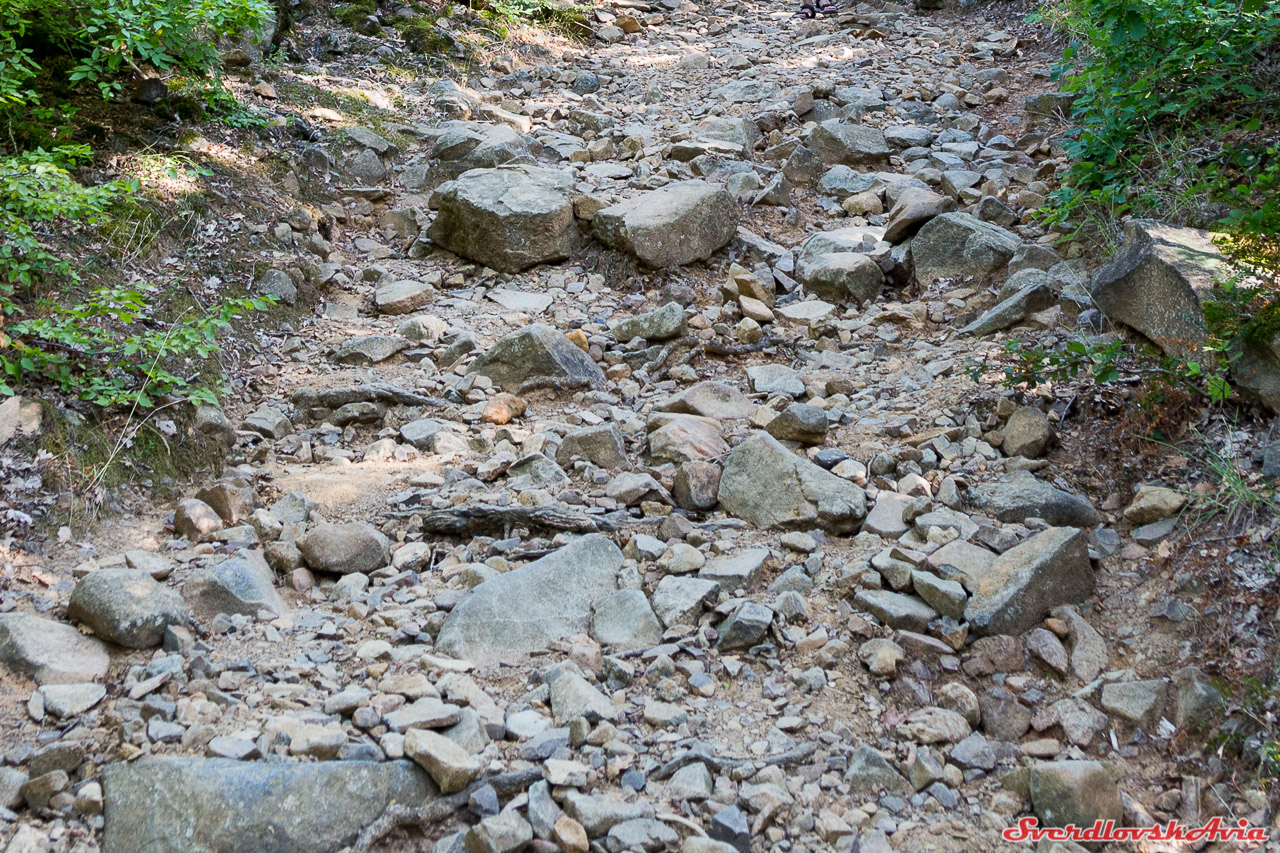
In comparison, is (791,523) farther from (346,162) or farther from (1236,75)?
(346,162)

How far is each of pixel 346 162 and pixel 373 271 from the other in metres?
1.36

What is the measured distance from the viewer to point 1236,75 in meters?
Answer: 4.52

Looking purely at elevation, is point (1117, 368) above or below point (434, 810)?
above

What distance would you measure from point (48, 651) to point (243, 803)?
93 centimetres

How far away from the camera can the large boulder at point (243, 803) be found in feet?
6.93

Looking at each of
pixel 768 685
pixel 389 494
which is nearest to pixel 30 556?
pixel 389 494

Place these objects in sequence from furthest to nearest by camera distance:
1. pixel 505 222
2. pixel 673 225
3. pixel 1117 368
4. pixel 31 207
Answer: pixel 505 222, pixel 673 225, pixel 31 207, pixel 1117 368

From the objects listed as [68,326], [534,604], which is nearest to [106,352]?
[68,326]

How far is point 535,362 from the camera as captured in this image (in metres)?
4.64

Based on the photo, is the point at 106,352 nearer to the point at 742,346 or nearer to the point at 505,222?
the point at 505,222

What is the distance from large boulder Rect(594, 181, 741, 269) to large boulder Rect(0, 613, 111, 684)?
3887 mm

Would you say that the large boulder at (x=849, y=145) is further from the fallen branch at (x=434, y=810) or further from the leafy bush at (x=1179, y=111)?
the fallen branch at (x=434, y=810)

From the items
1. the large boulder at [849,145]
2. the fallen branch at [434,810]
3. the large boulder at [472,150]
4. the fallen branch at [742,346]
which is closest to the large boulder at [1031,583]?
the fallen branch at [434,810]

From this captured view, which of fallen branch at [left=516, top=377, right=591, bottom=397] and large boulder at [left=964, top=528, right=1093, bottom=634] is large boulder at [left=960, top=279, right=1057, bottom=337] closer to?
large boulder at [left=964, top=528, right=1093, bottom=634]
